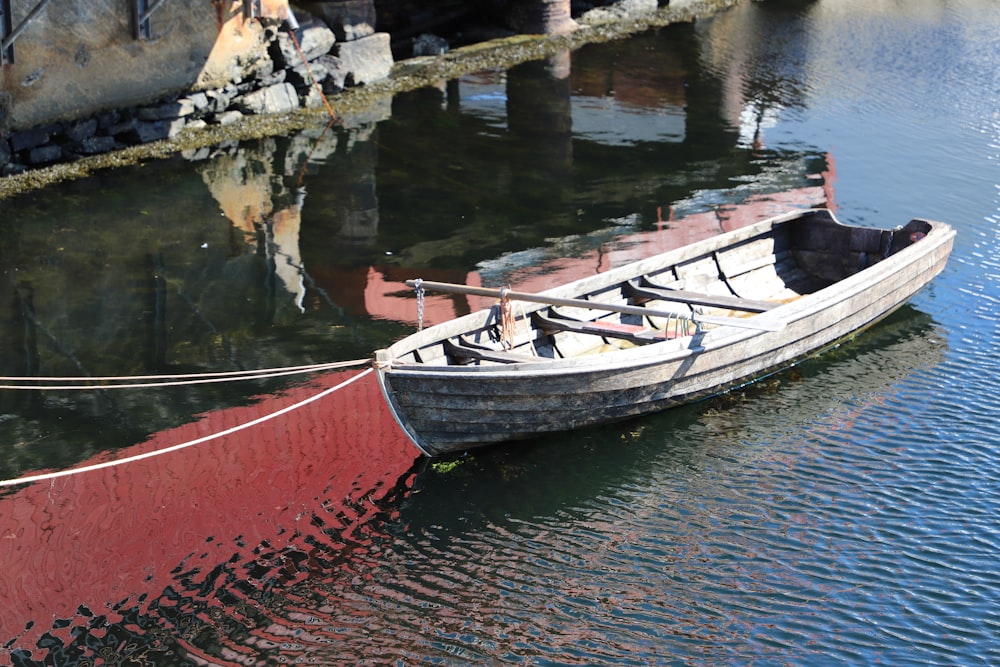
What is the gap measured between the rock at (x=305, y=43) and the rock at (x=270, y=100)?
46cm

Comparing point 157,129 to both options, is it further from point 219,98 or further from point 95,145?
point 219,98

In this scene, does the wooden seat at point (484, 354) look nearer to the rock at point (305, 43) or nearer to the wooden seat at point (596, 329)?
the wooden seat at point (596, 329)

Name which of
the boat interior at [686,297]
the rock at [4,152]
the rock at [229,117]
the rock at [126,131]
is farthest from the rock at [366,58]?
the boat interior at [686,297]

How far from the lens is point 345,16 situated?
72.7 ft

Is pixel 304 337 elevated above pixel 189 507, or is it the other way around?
pixel 304 337

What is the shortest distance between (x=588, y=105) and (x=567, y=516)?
14.0m

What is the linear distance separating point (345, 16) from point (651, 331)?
1332 centimetres

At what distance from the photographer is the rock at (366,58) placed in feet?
72.6

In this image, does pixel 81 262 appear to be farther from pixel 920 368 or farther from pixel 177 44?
pixel 920 368

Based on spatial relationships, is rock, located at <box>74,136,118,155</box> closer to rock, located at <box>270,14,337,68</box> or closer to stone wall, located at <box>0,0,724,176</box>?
stone wall, located at <box>0,0,724,176</box>

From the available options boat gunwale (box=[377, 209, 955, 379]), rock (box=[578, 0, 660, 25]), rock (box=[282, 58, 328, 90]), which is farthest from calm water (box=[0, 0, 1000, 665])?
rock (box=[578, 0, 660, 25])

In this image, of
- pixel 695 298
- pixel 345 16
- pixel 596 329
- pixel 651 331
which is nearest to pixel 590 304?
pixel 596 329

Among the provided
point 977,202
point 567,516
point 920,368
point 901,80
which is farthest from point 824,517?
point 901,80

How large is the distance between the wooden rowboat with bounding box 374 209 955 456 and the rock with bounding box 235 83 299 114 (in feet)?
34.4
